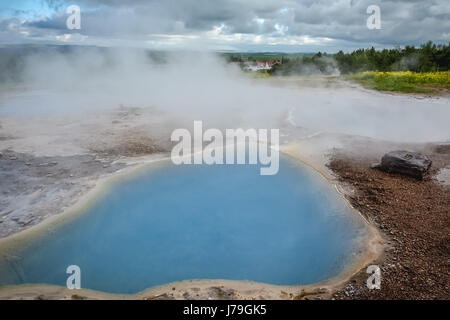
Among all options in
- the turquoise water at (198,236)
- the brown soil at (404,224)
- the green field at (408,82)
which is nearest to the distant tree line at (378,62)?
the green field at (408,82)

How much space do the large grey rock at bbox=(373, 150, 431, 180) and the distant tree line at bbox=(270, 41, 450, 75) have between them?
2133 cm

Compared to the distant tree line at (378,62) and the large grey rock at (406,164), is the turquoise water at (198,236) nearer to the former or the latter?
the large grey rock at (406,164)

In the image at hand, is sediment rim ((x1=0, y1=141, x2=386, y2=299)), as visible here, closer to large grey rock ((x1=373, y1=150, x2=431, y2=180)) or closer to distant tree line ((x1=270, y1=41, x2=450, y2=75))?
large grey rock ((x1=373, y1=150, x2=431, y2=180))

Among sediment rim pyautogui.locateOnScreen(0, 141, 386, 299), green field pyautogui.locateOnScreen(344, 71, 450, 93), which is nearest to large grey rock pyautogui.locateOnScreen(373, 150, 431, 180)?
sediment rim pyautogui.locateOnScreen(0, 141, 386, 299)

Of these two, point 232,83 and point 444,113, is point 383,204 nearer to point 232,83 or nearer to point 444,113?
point 444,113

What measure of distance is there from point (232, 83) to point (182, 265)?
A: 16.6 m

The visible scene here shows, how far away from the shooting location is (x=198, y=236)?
4391mm

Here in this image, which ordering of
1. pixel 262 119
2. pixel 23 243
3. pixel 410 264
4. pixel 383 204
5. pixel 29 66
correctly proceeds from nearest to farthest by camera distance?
pixel 410 264
pixel 23 243
pixel 383 204
pixel 262 119
pixel 29 66

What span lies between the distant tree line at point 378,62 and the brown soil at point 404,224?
2103 cm

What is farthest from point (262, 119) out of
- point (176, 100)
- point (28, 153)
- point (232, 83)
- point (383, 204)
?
point (232, 83)

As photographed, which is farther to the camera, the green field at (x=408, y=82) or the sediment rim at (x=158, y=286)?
the green field at (x=408, y=82)

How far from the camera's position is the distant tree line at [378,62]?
76.7 ft

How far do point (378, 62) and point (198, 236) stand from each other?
2741 cm
